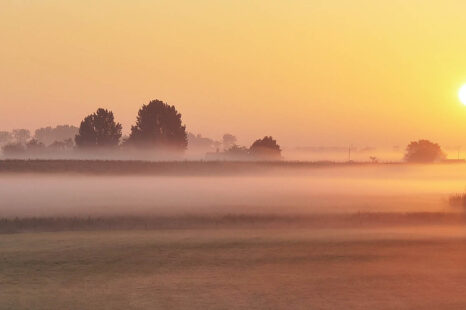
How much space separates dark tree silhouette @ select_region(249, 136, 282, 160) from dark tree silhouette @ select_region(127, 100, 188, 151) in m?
34.0

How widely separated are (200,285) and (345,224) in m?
34.7

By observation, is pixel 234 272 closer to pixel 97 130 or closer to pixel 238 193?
pixel 238 193

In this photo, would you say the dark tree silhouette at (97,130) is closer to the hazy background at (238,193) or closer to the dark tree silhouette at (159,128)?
the dark tree silhouette at (159,128)

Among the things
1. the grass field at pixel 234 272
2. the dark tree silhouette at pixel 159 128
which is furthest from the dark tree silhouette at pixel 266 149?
the grass field at pixel 234 272

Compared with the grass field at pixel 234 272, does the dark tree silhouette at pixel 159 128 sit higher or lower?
higher

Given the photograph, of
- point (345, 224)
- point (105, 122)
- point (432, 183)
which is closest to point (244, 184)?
point (432, 183)

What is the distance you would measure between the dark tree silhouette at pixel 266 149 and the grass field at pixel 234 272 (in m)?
145

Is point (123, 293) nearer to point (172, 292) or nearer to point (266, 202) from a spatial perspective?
point (172, 292)

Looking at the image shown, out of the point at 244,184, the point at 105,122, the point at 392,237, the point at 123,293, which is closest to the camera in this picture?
the point at 123,293

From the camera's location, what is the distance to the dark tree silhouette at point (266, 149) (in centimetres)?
18788

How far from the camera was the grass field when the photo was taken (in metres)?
23.3

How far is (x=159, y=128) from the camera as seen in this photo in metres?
159

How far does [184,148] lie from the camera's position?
532 ft

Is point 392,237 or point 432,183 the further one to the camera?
point 432,183
